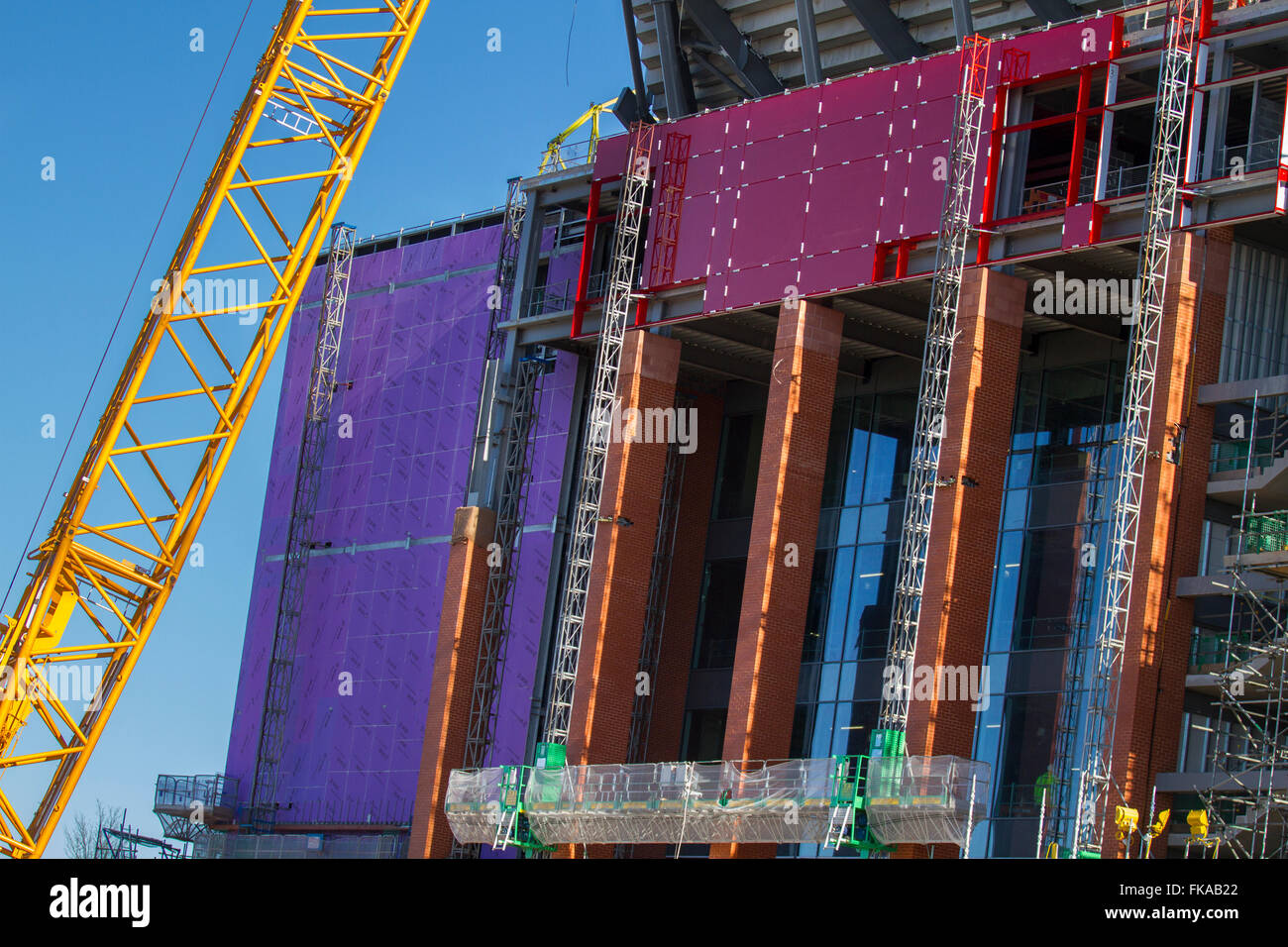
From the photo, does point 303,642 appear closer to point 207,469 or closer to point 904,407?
point 207,469

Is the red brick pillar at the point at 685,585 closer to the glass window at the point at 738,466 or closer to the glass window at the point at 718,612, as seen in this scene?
the glass window at the point at 738,466

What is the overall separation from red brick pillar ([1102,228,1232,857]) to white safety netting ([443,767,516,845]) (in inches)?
759

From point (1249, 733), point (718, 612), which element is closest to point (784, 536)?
point (718, 612)

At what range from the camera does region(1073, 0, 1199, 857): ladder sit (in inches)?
1668

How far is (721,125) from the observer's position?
5775 centimetres

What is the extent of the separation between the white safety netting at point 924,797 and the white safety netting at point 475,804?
511 inches

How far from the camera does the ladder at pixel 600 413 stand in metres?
57.0

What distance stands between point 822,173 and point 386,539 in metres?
23.0

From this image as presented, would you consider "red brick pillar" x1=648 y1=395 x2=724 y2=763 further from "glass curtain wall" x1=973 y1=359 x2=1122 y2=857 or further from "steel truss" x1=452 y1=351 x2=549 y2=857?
"glass curtain wall" x1=973 y1=359 x2=1122 y2=857

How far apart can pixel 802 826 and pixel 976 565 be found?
26.7 ft

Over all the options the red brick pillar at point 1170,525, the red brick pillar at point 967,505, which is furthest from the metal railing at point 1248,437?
the red brick pillar at point 967,505

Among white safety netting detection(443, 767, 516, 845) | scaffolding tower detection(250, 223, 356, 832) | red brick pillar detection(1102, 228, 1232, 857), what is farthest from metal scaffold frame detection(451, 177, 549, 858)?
red brick pillar detection(1102, 228, 1232, 857)

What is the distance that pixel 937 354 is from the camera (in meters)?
49.4
